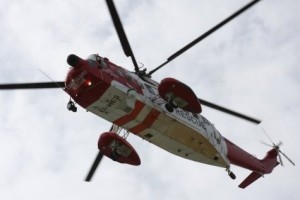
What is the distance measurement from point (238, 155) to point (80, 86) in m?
9.22

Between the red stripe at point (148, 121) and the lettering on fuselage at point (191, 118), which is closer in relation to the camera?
the red stripe at point (148, 121)

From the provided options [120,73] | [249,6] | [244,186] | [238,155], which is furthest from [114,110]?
[244,186]

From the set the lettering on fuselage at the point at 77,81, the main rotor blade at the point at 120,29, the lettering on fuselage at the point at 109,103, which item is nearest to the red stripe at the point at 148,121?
the lettering on fuselage at the point at 109,103

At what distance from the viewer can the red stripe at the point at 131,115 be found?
62.3 feet

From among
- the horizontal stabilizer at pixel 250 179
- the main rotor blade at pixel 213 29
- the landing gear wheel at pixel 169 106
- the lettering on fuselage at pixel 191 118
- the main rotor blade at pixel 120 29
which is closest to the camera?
the main rotor blade at pixel 120 29

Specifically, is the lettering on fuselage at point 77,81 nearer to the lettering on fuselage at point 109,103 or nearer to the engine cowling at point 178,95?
the lettering on fuselage at point 109,103

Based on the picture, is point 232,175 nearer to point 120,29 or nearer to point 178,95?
point 178,95

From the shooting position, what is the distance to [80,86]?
1788 centimetres

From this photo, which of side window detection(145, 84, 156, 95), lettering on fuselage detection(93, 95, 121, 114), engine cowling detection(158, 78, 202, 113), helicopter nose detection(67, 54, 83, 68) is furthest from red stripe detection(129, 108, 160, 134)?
helicopter nose detection(67, 54, 83, 68)

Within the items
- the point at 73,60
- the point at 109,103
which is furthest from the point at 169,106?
the point at 73,60

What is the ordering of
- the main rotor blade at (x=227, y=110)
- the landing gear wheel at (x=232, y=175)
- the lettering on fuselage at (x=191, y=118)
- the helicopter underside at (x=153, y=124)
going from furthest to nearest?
the landing gear wheel at (x=232, y=175), the main rotor blade at (x=227, y=110), the lettering on fuselage at (x=191, y=118), the helicopter underside at (x=153, y=124)

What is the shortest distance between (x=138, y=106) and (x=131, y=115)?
454 mm

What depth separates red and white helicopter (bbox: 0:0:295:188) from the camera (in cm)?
1795

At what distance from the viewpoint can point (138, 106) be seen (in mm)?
19000
